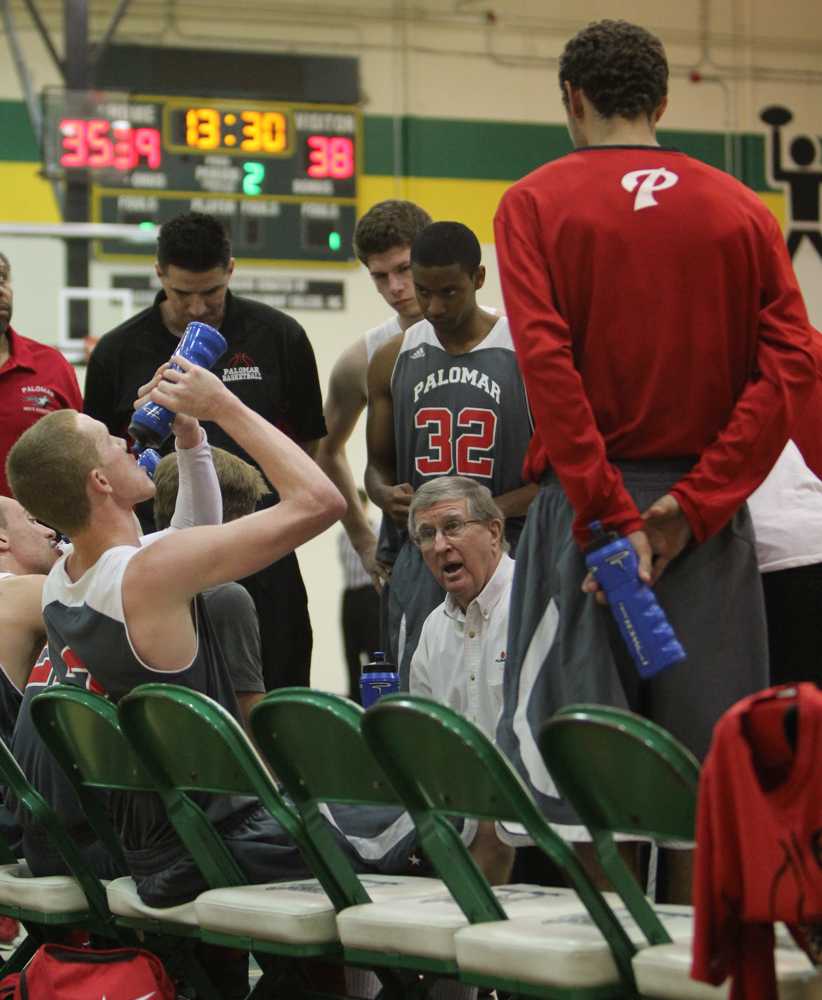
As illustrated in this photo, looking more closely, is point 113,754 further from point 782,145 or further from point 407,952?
point 782,145

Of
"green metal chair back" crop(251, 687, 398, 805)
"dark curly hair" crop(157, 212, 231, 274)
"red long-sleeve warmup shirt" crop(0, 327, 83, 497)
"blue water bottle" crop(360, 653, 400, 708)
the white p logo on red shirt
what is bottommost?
"blue water bottle" crop(360, 653, 400, 708)

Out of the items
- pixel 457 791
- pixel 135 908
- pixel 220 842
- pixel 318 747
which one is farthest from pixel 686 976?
pixel 135 908

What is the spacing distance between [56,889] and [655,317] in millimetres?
1720

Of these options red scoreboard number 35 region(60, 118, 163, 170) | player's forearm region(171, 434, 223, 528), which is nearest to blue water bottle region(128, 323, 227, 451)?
player's forearm region(171, 434, 223, 528)

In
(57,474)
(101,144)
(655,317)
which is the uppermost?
(101,144)

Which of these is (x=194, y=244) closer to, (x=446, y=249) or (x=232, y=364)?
(x=232, y=364)

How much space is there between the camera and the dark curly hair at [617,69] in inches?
117

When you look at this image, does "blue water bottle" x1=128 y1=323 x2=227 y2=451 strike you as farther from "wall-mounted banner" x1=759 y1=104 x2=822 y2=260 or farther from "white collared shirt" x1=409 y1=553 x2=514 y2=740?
"wall-mounted banner" x1=759 y1=104 x2=822 y2=260

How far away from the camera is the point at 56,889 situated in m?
3.51

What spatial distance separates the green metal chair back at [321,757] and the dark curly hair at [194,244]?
87.9 inches

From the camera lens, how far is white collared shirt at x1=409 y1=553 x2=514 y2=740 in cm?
389

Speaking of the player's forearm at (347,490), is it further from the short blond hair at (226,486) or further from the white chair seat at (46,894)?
the white chair seat at (46,894)

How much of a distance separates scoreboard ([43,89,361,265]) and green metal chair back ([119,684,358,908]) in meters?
7.97

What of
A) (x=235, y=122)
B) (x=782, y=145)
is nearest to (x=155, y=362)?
(x=235, y=122)
